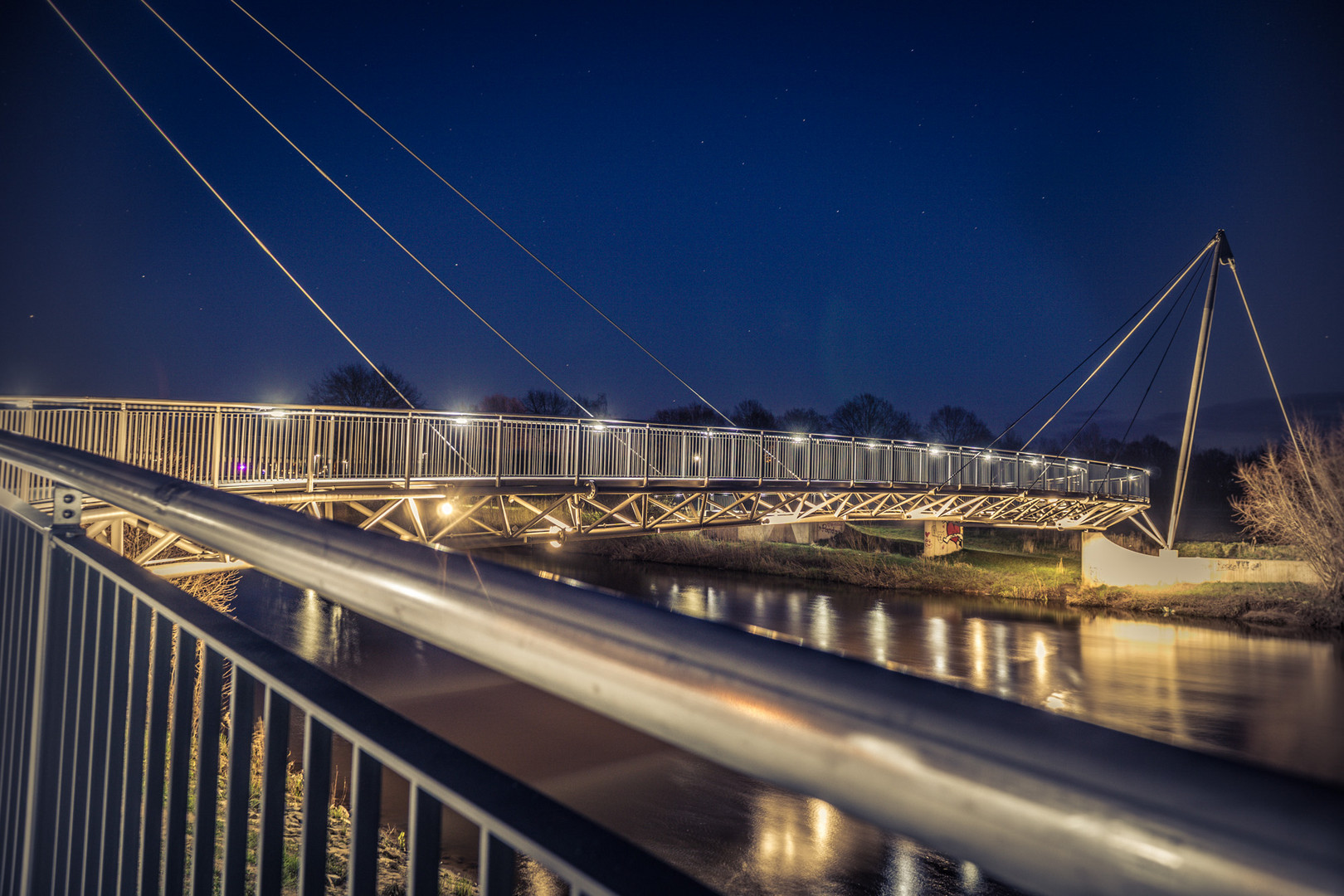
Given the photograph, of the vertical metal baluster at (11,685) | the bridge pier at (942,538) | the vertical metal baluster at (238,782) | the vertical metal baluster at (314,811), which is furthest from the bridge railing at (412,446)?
the bridge pier at (942,538)

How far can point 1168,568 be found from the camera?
103 feet

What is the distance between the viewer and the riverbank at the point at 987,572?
2605 centimetres

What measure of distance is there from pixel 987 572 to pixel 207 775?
37.6 m

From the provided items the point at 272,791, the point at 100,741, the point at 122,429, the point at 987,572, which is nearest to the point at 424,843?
the point at 272,791

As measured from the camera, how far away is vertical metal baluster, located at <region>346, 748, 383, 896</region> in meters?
1.07

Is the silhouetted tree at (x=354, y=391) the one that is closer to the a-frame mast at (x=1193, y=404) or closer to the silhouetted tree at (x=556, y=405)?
the silhouetted tree at (x=556, y=405)

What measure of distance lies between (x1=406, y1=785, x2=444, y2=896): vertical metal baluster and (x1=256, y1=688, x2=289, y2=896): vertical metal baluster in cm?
42

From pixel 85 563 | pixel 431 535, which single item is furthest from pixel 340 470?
pixel 85 563

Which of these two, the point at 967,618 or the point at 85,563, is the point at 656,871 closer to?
the point at 85,563

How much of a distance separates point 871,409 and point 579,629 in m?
65.9

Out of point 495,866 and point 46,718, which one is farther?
point 46,718

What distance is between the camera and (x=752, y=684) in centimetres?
61

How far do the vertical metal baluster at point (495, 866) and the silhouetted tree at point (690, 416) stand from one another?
5664cm

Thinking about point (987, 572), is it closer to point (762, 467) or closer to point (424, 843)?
point (762, 467)
